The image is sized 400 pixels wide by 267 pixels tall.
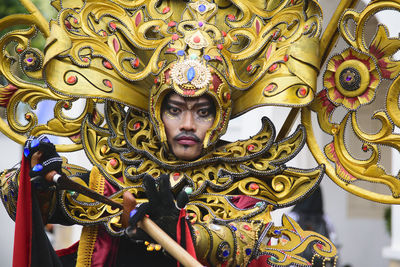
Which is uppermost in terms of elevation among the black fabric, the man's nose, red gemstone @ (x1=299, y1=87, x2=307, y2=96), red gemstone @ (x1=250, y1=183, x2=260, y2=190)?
red gemstone @ (x1=299, y1=87, x2=307, y2=96)

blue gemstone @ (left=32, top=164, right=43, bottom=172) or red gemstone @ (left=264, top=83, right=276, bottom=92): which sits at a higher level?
red gemstone @ (left=264, top=83, right=276, bottom=92)

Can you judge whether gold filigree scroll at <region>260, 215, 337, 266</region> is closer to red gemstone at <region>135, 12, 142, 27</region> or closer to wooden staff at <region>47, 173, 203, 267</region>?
wooden staff at <region>47, 173, 203, 267</region>

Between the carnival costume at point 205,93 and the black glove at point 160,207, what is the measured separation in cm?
46

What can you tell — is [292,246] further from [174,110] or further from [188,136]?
[174,110]

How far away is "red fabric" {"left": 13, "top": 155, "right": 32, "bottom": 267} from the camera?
190 inches

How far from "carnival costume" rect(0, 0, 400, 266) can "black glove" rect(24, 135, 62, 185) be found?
0.45 metres

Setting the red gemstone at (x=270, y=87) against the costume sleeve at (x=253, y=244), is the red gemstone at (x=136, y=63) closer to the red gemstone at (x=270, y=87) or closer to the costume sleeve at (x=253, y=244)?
the red gemstone at (x=270, y=87)

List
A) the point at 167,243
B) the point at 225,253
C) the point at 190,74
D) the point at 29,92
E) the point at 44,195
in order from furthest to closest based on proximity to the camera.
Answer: the point at 29,92 → the point at 190,74 → the point at 44,195 → the point at 225,253 → the point at 167,243

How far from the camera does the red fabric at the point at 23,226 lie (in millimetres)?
4816

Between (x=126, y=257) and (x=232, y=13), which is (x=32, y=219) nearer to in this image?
(x=126, y=257)

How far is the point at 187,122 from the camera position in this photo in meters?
5.19

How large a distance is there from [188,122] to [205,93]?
0.20m

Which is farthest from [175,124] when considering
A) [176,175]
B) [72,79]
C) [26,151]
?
[26,151]

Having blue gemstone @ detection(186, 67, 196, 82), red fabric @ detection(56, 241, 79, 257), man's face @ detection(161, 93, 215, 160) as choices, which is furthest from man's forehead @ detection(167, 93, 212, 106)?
red fabric @ detection(56, 241, 79, 257)
